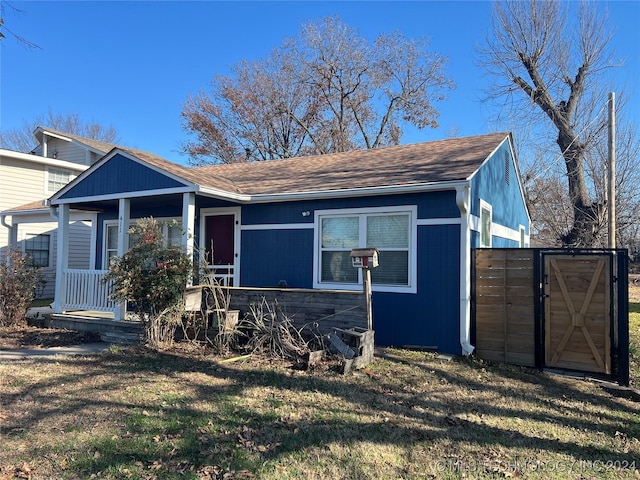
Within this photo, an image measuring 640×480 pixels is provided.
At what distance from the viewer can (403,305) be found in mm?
7586

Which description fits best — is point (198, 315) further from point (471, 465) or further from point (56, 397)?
point (471, 465)

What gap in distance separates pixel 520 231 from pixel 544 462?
10.4 metres

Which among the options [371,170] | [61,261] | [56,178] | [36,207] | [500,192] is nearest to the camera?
[371,170]

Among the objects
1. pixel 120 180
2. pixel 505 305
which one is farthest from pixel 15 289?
pixel 505 305

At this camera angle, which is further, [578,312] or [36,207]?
[36,207]

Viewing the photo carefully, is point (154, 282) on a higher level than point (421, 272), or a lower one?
lower

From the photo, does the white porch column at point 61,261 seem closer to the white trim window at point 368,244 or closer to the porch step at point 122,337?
the porch step at point 122,337

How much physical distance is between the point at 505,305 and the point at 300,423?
431 cm

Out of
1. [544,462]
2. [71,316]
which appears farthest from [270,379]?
[71,316]

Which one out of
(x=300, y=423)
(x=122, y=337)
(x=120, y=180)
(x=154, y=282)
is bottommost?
(x=300, y=423)

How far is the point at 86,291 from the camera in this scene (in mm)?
9133

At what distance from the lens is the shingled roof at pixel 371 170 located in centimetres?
790

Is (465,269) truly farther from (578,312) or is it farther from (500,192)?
(500,192)

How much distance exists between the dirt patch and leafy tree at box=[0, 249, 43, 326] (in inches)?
12.2
